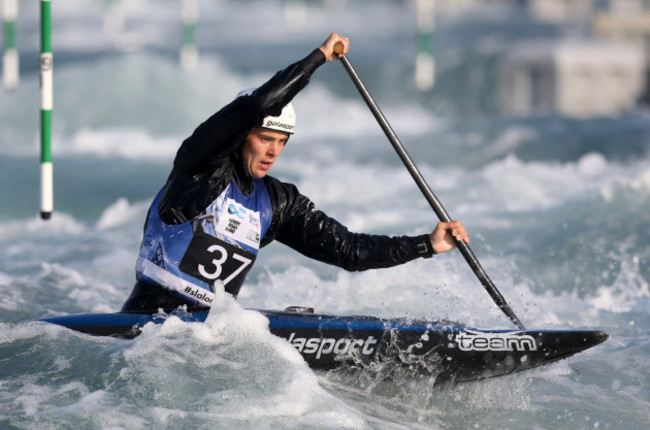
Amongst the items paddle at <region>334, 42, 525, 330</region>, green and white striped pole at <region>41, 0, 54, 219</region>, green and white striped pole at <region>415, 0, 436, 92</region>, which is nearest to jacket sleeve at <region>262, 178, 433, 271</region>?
paddle at <region>334, 42, 525, 330</region>

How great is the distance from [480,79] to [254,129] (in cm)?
1551

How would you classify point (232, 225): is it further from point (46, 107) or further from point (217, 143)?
point (46, 107)

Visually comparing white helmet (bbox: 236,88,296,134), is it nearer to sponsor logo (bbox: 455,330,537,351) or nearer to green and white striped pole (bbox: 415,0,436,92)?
sponsor logo (bbox: 455,330,537,351)

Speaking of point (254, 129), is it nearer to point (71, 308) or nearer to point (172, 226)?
point (172, 226)

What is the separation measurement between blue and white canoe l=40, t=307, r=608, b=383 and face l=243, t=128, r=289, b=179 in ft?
2.21

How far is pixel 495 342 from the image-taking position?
426cm

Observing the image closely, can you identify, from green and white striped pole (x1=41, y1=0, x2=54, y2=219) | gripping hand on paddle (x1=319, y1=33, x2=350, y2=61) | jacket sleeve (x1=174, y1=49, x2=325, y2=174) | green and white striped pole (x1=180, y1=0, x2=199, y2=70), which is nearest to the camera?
jacket sleeve (x1=174, y1=49, x2=325, y2=174)

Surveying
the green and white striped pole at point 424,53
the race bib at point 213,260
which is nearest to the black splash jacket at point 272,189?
the race bib at point 213,260

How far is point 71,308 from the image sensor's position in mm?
5922

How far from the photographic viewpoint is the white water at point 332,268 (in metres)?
4.01

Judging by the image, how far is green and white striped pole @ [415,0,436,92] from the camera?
1664 cm

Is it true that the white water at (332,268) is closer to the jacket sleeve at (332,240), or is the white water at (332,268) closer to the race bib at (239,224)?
the race bib at (239,224)

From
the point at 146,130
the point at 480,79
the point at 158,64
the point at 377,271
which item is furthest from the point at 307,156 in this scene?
the point at 480,79

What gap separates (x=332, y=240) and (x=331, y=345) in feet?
1.65
